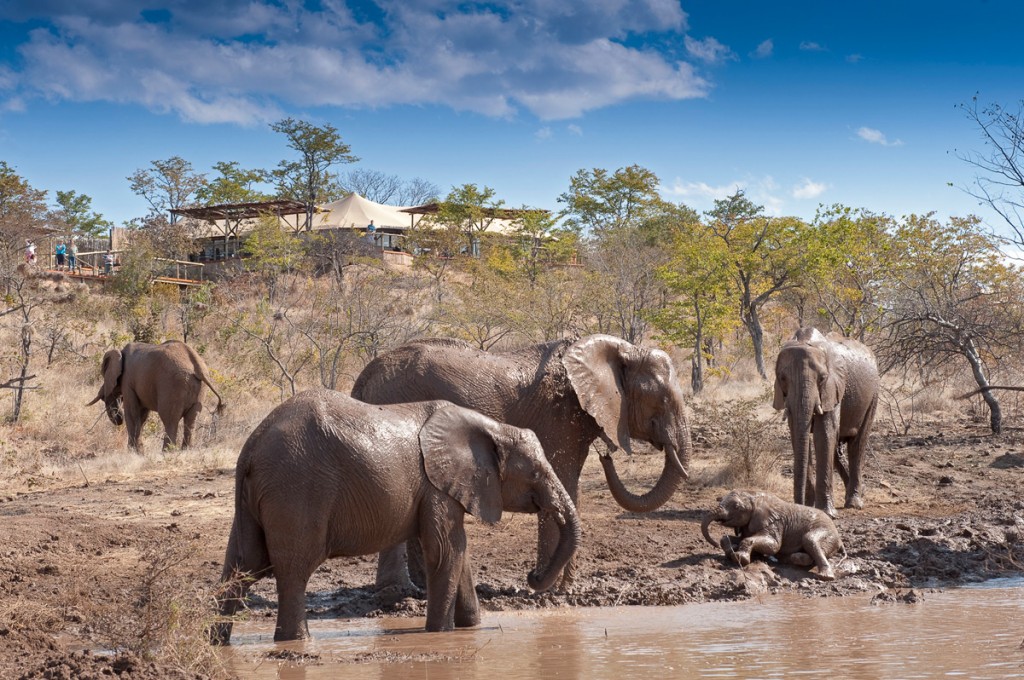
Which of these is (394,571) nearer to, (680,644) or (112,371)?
(680,644)

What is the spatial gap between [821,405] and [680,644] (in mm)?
5304

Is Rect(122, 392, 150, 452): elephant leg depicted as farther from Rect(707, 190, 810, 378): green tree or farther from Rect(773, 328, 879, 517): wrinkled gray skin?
Rect(707, 190, 810, 378): green tree

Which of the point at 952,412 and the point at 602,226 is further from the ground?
the point at 602,226

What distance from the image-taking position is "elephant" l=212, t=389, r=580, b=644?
723cm

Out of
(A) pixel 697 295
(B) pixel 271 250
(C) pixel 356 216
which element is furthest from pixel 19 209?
(A) pixel 697 295

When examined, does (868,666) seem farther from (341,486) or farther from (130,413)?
(130,413)

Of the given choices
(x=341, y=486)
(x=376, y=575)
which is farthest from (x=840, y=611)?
(x=341, y=486)

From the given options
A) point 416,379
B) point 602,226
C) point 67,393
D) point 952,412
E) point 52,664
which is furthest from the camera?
point 602,226

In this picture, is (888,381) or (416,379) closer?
(416,379)

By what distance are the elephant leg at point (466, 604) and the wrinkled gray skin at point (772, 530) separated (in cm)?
306

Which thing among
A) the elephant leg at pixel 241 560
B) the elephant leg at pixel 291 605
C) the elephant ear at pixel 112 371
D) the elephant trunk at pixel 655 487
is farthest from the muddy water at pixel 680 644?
the elephant ear at pixel 112 371

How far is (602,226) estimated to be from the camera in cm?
5750

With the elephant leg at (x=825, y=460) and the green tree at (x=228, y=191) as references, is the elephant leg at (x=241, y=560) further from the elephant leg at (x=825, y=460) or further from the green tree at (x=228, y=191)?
the green tree at (x=228, y=191)

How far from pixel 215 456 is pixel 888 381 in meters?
18.7
